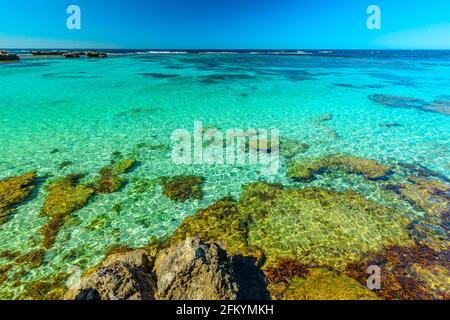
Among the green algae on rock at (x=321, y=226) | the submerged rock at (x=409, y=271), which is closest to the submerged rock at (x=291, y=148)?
the green algae on rock at (x=321, y=226)

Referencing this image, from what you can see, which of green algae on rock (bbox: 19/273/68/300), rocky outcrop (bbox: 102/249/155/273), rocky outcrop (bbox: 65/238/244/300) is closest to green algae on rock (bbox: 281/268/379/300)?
rocky outcrop (bbox: 65/238/244/300)

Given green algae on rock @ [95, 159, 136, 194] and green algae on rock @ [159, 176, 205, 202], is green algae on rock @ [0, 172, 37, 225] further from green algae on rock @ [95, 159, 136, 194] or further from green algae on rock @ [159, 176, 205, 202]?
green algae on rock @ [159, 176, 205, 202]

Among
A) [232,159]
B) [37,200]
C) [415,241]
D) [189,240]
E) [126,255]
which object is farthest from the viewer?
[232,159]

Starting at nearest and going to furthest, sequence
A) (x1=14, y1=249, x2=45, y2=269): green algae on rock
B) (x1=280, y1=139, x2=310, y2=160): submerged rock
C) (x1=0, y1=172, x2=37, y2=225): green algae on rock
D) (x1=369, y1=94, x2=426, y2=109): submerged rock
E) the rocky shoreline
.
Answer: the rocky shoreline < (x1=14, y1=249, x2=45, y2=269): green algae on rock < (x1=0, y1=172, x2=37, y2=225): green algae on rock < (x1=280, y1=139, x2=310, y2=160): submerged rock < (x1=369, y1=94, x2=426, y2=109): submerged rock

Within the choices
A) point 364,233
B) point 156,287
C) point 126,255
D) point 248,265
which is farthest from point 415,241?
point 126,255

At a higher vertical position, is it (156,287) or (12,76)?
(12,76)

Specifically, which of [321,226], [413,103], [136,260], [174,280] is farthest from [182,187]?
[413,103]
